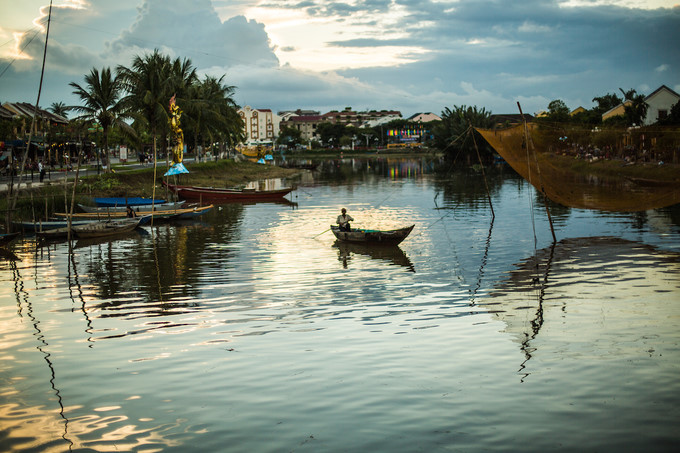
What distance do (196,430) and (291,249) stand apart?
1648 cm

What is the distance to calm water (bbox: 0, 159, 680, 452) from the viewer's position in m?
8.30

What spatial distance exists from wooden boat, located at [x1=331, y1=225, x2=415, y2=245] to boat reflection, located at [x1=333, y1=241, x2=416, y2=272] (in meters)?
0.22

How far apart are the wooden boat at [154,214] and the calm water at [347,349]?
289 inches

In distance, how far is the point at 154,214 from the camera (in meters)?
33.5

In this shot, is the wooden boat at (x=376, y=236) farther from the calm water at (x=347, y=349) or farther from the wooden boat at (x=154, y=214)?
the wooden boat at (x=154, y=214)

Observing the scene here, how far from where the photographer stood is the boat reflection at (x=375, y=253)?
21.3 m

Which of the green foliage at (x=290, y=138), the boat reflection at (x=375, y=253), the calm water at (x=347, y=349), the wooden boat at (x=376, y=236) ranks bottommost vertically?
the calm water at (x=347, y=349)

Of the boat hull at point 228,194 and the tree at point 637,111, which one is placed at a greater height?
the tree at point 637,111

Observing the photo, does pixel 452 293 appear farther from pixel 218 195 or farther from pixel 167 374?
pixel 218 195

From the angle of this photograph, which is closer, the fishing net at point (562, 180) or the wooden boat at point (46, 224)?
the fishing net at point (562, 180)

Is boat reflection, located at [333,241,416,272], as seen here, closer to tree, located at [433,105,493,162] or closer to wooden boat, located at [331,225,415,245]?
wooden boat, located at [331,225,415,245]

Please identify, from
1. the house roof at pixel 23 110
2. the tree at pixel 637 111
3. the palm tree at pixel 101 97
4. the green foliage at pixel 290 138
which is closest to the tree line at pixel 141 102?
the palm tree at pixel 101 97

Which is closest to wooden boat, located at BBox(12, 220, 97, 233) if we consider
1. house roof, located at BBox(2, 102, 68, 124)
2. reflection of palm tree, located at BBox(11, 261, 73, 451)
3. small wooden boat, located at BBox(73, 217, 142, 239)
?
small wooden boat, located at BBox(73, 217, 142, 239)

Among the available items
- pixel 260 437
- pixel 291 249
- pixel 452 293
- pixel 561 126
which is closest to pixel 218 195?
pixel 291 249
